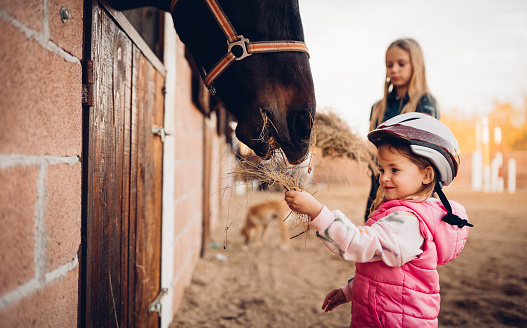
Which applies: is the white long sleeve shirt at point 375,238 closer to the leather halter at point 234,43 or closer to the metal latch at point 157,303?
the leather halter at point 234,43

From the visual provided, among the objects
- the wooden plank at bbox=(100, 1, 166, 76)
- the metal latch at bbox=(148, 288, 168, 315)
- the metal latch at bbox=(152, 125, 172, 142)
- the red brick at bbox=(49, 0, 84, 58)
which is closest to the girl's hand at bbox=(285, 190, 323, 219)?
the red brick at bbox=(49, 0, 84, 58)

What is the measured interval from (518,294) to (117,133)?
3841mm

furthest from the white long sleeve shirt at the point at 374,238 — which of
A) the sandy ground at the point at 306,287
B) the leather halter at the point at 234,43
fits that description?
the leather halter at the point at 234,43

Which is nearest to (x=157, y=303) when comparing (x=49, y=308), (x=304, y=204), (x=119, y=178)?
(x=119, y=178)

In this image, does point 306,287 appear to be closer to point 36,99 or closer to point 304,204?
point 304,204

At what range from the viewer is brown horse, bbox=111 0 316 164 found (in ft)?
4.28

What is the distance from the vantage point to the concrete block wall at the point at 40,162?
0.71 meters

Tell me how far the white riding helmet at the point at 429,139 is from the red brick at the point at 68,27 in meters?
1.11

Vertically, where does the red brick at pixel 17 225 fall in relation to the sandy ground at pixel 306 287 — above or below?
above

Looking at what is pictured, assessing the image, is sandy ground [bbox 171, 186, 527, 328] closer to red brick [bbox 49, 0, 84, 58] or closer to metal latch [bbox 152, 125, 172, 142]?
metal latch [bbox 152, 125, 172, 142]

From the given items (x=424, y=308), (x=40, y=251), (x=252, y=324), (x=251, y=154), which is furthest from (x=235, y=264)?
(x=40, y=251)

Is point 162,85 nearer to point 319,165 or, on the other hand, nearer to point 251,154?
point 251,154

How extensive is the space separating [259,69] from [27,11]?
2.49 feet

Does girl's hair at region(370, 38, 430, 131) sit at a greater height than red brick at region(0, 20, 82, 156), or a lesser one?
greater
